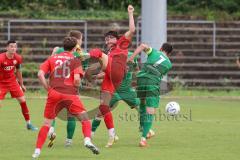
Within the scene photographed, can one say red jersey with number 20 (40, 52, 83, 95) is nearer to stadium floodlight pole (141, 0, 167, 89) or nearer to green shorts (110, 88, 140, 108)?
green shorts (110, 88, 140, 108)

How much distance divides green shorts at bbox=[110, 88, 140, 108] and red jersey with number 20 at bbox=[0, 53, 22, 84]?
3.25 m

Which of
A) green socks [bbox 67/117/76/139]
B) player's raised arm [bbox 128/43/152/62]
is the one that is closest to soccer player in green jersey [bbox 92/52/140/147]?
player's raised arm [bbox 128/43/152/62]

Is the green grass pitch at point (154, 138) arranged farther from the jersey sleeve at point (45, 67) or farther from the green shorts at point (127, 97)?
the jersey sleeve at point (45, 67)

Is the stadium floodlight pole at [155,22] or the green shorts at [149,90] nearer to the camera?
the green shorts at [149,90]

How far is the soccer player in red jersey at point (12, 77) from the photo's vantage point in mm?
17719

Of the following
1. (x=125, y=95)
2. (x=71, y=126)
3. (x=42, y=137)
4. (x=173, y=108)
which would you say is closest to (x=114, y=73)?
(x=125, y=95)

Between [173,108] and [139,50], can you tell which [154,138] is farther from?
[173,108]

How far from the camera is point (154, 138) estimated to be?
1641cm

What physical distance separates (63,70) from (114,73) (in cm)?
238

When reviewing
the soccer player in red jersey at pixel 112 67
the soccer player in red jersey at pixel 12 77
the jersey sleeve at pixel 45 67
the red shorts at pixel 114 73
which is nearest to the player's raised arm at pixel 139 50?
the soccer player in red jersey at pixel 112 67

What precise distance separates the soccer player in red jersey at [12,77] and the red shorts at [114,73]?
306 centimetres

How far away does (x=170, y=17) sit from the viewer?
1334 inches

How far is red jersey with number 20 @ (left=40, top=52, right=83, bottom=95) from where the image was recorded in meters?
13.0

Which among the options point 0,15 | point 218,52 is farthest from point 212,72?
point 0,15
